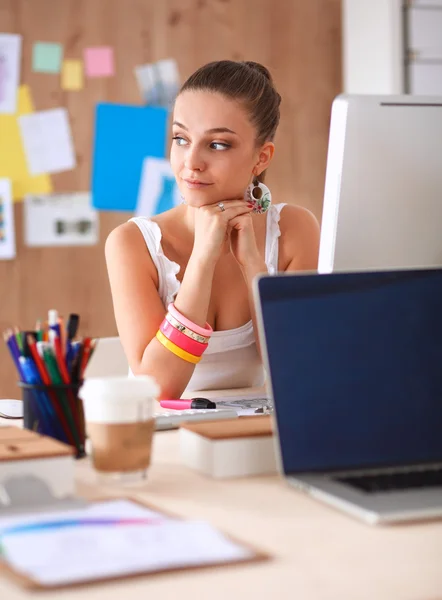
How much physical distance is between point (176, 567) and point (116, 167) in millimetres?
2685

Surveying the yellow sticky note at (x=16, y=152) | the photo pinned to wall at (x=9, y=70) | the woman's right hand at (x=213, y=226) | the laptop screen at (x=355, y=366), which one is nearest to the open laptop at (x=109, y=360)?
the woman's right hand at (x=213, y=226)

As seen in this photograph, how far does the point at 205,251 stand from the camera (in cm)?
181

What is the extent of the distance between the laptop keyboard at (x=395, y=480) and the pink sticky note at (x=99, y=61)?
2.56m

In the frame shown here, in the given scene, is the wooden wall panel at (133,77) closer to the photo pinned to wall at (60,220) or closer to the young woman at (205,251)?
the photo pinned to wall at (60,220)

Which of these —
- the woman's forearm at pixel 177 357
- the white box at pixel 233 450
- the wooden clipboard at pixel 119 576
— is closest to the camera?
the wooden clipboard at pixel 119 576

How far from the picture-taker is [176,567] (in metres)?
0.71

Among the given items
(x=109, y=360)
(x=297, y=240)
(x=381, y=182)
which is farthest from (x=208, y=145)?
(x=381, y=182)

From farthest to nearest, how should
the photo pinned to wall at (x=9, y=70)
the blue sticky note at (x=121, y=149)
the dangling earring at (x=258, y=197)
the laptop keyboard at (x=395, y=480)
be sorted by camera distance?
1. the blue sticky note at (x=121, y=149)
2. the photo pinned to wall at (x=9, y=70)
3. the dangling earring at (x=258, y=197)
4. the laptop keyboard at (x=395, y=480)

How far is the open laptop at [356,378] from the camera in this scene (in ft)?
3.04

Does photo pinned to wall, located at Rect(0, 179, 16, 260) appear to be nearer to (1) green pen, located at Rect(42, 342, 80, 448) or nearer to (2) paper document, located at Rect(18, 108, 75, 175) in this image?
(2) paper document, located at Rect(18, 108, 75, 175)

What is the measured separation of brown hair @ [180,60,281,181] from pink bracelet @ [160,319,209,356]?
48cm

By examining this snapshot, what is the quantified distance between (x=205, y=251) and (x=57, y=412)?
2.50 ft

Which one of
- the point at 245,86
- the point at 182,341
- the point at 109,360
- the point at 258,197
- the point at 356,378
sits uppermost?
the point at 245,86

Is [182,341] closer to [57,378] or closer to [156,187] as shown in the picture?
[57,378]
